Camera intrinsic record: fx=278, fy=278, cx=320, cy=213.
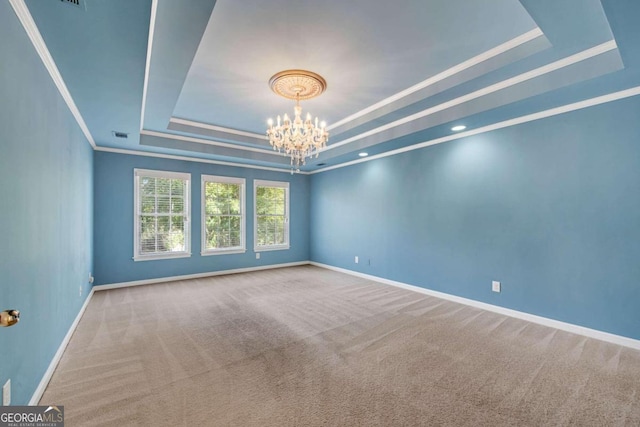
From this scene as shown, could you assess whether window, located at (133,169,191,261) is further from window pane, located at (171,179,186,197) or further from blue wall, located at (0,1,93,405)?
blue wall, located at (0,1,93,405)

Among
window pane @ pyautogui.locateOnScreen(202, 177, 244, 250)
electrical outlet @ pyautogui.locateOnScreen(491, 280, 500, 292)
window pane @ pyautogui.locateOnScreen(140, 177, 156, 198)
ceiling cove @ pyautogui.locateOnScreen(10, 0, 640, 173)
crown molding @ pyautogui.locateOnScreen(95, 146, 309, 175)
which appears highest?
ceiling cove @ pyautogui.locateOnScreen(10, 0, 640, 173)

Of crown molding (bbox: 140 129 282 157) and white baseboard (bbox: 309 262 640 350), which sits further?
crown molding (bbox: 140 129 282 157)

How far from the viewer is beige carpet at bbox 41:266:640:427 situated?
1.85 meters

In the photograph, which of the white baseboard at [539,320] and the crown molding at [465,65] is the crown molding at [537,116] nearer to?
the crown molding at [465,65]

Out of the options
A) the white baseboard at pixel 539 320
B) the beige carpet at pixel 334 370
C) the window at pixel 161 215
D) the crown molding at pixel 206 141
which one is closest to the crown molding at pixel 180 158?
the window at pixel 161 215

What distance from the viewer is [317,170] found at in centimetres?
712

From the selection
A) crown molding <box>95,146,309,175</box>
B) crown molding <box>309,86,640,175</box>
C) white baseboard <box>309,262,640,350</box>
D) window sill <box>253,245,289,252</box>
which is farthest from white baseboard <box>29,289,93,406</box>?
crown molding <box>309,86,640,175</box>

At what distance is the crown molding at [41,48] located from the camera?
1.66 m

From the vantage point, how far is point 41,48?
203 cm

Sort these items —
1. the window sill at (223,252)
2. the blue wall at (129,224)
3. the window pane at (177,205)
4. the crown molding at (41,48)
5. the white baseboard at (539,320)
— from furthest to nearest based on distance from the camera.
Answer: the window sill at (223,252) → the window pane at (177,205) → the blue wall at (129,224) → the white baseboard at (539,320) → the crown molding at (41,48)

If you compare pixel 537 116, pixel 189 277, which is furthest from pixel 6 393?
pixel 537 116

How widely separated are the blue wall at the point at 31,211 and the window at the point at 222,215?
2888 mm

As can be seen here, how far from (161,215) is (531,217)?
19.9 feet

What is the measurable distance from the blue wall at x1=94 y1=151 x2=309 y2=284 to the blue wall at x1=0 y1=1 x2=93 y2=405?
207cm
